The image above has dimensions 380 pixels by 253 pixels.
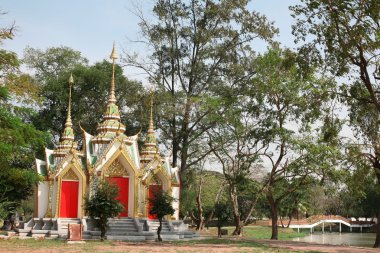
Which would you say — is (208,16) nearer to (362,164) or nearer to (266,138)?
(266,138)

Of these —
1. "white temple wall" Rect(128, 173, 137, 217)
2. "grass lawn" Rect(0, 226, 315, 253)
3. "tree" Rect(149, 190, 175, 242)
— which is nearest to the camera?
"grass lawn" Rect(0, 226, 315, 253)

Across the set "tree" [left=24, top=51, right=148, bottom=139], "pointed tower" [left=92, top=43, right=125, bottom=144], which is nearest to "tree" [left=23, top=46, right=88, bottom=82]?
"tree" [left=24, top=51, right=148, bottom=139]

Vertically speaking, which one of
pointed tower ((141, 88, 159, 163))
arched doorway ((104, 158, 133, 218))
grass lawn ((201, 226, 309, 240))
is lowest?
grass lawn ((201, 226, 309, 240))

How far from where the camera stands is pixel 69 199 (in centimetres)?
2688

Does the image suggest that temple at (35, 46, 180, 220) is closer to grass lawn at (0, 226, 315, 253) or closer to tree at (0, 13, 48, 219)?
grass lawn at (0, 226, 315, 253)

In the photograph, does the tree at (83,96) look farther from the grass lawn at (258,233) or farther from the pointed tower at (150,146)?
the grass lawn at (258,233)

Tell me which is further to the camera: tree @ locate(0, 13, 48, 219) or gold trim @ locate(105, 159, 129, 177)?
gold trim @ locate(105, 159, 129, 177)

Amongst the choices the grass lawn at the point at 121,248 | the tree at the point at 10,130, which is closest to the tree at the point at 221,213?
the grass lawn at the point at 121,248

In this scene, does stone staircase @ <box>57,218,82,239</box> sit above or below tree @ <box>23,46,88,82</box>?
below

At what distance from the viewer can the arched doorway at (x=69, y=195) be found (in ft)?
87.5

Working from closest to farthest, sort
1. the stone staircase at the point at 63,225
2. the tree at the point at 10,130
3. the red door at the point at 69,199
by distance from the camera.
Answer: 1. the tree at the point at 10,130
2. the stone staircase at the point at 63,225
3. the red door at the point at 69,199

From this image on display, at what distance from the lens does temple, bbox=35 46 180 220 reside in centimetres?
2683

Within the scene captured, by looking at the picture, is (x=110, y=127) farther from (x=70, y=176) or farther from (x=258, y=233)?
(x=258, y=233)

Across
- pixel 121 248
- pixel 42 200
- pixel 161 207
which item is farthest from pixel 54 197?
pixel 121 248
